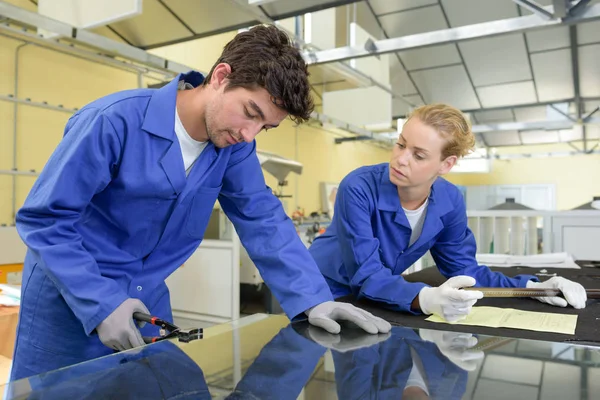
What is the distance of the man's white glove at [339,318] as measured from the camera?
1056mm

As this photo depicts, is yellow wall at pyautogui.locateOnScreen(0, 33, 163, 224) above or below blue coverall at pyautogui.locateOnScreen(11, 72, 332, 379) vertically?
above

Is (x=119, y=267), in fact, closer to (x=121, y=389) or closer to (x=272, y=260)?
(x=272, y=260)

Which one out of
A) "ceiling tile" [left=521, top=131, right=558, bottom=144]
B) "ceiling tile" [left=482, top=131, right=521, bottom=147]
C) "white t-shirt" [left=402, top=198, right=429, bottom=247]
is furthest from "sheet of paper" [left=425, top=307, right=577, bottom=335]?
"ceiling tile" [left=521, top=131, right=558, bottom=144]

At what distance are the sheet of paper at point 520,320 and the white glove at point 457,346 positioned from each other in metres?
0.13

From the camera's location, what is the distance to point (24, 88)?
13.5 ft

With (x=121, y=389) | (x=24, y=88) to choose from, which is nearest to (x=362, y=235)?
(x=121, y=389)

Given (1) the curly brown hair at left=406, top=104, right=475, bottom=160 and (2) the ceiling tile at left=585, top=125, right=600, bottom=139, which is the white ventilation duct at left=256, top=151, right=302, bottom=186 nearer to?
(1) the curly brown hair at left=406, top=104, right=475, bottom=160

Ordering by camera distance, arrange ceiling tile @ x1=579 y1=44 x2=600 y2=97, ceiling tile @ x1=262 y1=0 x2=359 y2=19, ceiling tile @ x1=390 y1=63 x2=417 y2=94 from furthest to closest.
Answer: ceiling tile @ x1=390 y1=63 x2=417 y2=94 → ceiling tile @ x1=579 y1=44 x2=600 y2=97 → ceiling tile @ x1=262 y1=0 x2=359 y2=19

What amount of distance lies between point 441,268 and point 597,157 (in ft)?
39.5

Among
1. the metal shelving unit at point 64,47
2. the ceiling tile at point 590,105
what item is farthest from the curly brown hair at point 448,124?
the ceiling tile at point 590,105

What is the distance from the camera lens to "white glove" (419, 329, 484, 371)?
819 mm

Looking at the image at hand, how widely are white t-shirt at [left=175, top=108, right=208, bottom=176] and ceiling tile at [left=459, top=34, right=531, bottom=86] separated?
4794 mm

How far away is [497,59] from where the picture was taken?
5664 millimetres

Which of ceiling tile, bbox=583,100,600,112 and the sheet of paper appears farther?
ceiling tile, bbox=583,100,600,112
